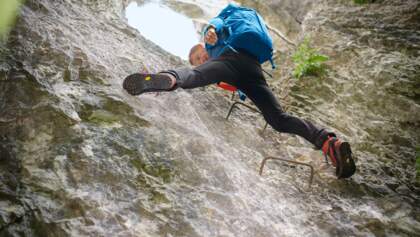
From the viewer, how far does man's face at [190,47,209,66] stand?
212 inches

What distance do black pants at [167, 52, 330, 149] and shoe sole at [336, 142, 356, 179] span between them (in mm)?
271

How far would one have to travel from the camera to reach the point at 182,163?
384cm

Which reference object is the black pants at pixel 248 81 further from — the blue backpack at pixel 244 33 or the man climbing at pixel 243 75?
the blue backpack at pixel 244 33

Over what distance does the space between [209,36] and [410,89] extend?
3966 mm

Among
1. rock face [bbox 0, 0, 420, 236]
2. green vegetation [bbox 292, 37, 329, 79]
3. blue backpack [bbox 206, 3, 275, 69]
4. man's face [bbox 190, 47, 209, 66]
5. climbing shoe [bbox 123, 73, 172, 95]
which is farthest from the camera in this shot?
green vegetation [bbox 292, 37, 329, 79]

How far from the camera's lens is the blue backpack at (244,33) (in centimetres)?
452

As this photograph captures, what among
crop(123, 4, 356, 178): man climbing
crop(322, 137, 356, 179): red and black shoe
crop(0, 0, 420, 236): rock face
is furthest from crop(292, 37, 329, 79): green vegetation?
crop(322, 137, 356, 179): red and black shoe

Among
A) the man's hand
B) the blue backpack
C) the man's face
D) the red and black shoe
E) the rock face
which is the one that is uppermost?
the blue backpack

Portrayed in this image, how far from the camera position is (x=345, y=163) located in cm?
426

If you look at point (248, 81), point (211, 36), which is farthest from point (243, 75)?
point (211, 36)

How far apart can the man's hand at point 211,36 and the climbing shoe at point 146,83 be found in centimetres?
96

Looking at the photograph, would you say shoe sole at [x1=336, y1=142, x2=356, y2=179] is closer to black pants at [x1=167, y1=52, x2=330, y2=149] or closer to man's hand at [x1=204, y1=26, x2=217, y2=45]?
black pants at [x1=167, y1=52, x2=330, y2=149]

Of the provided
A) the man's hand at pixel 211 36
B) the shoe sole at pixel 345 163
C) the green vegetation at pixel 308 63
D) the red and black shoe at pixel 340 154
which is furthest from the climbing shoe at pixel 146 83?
the green vegetation at pixel 308 63

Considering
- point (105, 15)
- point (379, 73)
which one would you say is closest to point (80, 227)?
point (105, 15)
